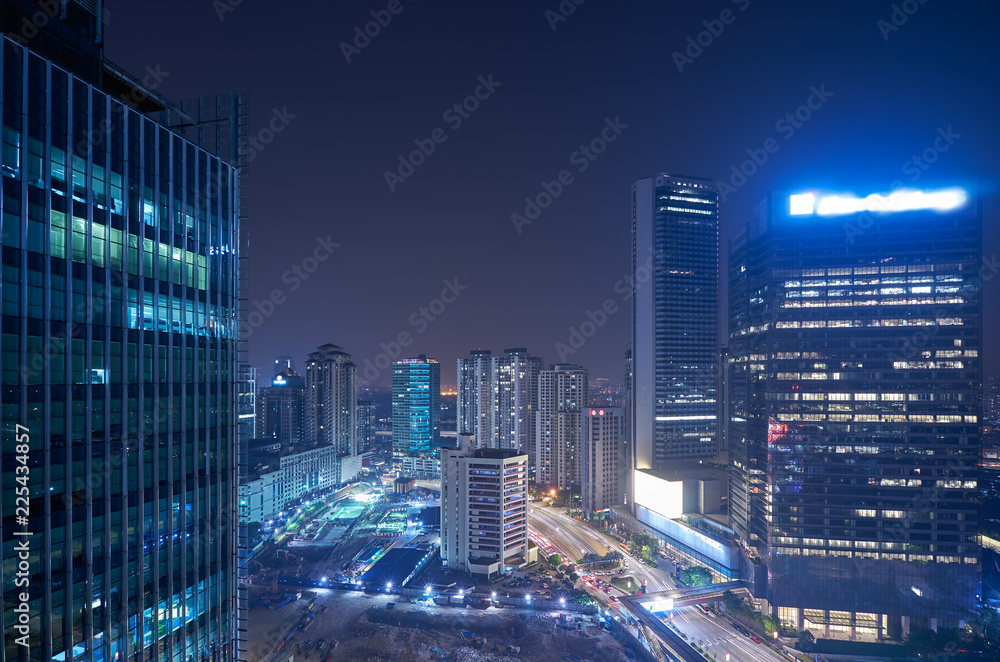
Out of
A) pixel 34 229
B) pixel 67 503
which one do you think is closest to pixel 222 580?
pixel 67 503

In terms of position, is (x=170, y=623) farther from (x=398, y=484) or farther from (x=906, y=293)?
(x=398, y=484)

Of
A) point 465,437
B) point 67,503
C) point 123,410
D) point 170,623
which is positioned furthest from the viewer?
point 465,437

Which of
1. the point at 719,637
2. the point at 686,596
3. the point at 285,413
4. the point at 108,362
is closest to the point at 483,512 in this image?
the point at 686,596

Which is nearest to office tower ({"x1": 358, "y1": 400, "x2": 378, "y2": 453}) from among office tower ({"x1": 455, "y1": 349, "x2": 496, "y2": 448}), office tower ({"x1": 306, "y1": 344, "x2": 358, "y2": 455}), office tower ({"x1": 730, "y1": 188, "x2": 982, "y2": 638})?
office tower ({"x1": 306, "y1": 344, "x2": 358, "y2": 455})

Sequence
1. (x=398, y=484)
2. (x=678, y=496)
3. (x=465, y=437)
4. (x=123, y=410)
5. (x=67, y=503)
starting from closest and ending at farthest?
(x=67, y=503) → (x=123, y=410) → (x=465, y=437) → (x=678, y=496) → (x=398, y=484)

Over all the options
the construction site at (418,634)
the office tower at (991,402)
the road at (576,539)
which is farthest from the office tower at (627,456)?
the office tower at (991,402)

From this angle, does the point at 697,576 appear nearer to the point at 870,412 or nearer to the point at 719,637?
the point at 719,637
